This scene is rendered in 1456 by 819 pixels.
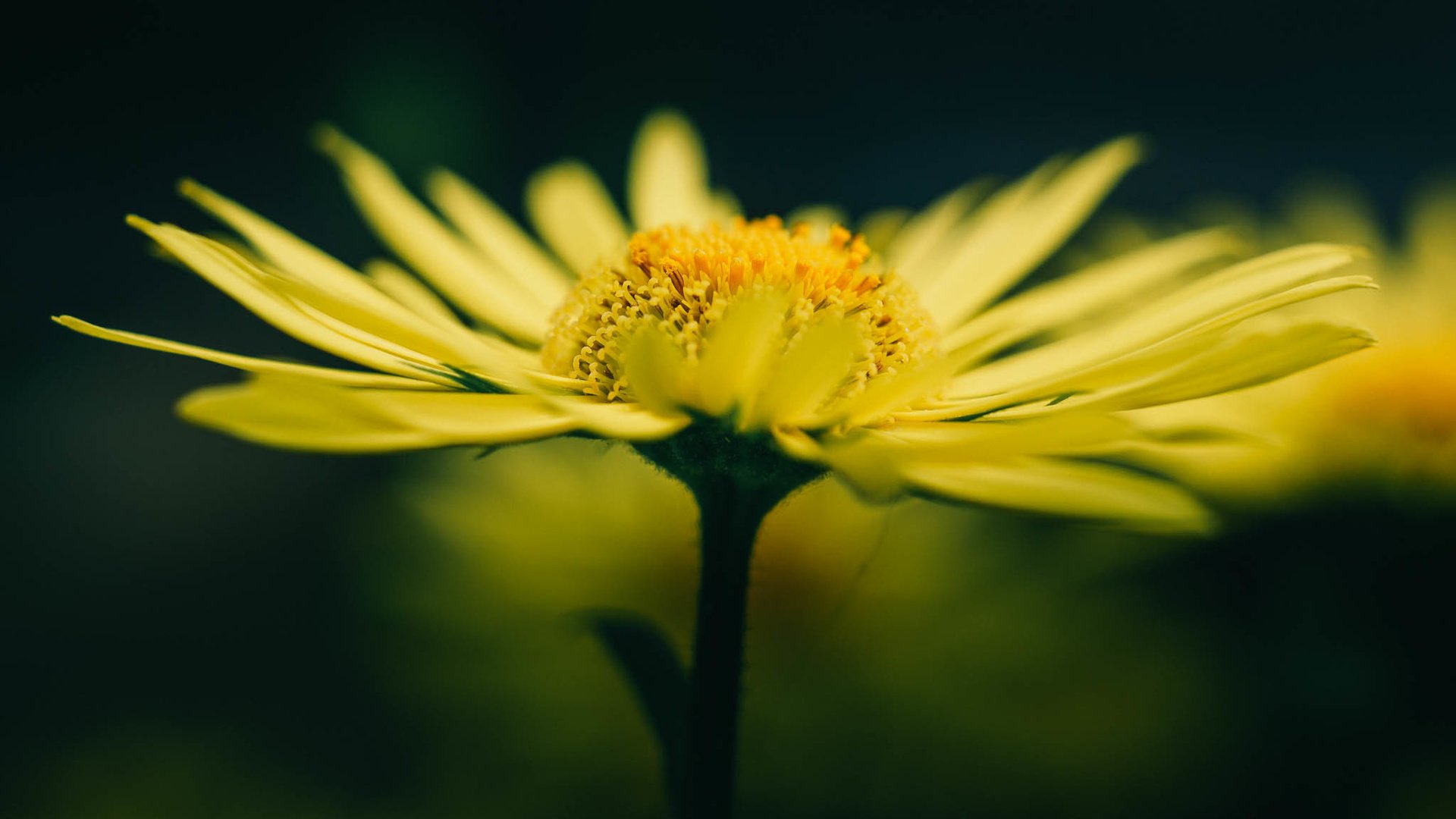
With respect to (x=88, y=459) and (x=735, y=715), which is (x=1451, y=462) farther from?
(x=88, y=459)

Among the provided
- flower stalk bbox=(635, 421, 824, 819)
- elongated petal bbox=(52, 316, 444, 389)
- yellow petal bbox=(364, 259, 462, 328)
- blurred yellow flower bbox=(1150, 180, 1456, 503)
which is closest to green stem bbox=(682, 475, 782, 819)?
flower stalk bbox=(635, 421, 824, 819)

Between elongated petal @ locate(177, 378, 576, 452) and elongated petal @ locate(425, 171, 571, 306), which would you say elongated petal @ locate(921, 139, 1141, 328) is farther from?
elongated petal @ locate(177, 378, 576, 452)

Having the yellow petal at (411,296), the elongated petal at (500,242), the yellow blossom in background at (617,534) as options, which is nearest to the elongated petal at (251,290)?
the yellow petal at (411,296)

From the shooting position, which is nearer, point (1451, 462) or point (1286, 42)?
point (1451, 462)

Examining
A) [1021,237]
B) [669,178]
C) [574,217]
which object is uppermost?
[669,178]

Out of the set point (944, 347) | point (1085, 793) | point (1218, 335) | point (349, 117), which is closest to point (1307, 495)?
point (1085, 793)

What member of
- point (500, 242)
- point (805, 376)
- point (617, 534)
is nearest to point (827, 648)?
point (617, 534)

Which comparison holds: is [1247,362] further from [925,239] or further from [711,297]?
[925,239]
